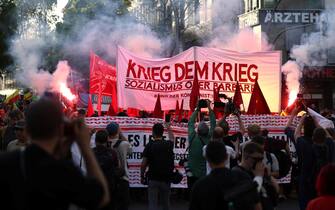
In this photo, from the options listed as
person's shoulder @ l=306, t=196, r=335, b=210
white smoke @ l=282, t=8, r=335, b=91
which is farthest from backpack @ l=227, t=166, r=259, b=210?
white smoke @ l=282, t=8, r=335, b=91

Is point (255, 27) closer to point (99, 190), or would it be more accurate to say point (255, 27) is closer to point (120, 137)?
point (120, 137)

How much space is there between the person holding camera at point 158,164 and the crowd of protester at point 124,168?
0.04 feet

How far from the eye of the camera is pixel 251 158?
5.59 m

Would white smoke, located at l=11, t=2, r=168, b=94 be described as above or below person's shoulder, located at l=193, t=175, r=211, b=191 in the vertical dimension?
above

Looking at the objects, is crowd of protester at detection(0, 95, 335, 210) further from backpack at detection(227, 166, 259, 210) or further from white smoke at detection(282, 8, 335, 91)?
white smoke at detection(282, 8, 335, 91)

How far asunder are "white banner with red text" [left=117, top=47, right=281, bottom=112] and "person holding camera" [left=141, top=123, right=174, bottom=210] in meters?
5.91

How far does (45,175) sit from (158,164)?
598cm

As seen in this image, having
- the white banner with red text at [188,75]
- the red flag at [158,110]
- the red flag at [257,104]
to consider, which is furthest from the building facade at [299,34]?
the red flag at [257,104]

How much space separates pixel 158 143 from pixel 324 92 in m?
27.1

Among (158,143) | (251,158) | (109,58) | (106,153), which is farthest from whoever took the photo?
(109,58)

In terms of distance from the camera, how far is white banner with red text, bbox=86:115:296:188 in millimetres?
12656

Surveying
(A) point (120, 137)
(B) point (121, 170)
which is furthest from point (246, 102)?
(B) point (121, 170)

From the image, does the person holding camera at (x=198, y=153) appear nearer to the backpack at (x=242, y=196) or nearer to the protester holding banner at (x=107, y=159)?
the protester holding banner at (x=107, y=159)

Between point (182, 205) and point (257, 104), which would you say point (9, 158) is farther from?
point (257, 104)
